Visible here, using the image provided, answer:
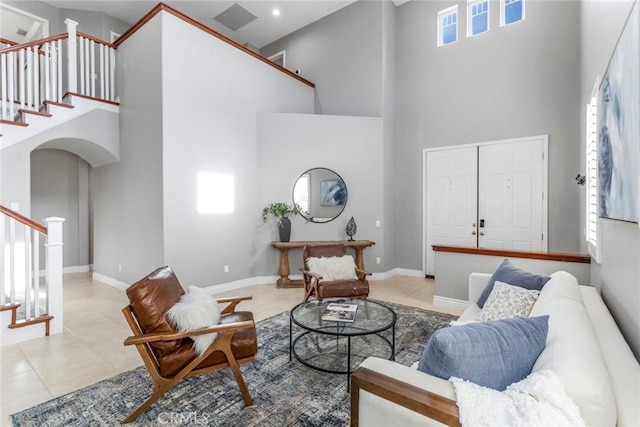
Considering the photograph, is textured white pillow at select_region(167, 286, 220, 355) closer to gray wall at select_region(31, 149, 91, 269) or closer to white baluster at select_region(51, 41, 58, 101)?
white baluster at select_region(51, 41, 58, 101)

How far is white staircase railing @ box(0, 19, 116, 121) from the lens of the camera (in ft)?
13.9

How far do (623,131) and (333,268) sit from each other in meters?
3.03

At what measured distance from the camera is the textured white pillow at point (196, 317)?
202 cm

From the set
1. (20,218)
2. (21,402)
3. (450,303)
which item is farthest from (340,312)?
(20,218)

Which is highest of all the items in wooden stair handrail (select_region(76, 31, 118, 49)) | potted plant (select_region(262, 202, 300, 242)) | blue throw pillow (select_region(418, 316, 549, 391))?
wooden stair handrail (select_region(76, 31, 118, 49))

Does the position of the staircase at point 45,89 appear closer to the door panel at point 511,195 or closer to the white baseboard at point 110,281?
the white baseboard at point 110,281

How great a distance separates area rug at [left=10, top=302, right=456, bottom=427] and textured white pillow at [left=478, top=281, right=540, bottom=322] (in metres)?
0.83

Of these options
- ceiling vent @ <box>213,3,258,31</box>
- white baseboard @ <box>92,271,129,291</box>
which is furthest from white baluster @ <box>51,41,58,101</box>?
ceiling vent @ <box>213,3,258,31</box>

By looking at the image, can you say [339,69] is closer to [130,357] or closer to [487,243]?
[487,243]

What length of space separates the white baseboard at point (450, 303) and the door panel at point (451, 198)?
1678mm

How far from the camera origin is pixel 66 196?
250 inches

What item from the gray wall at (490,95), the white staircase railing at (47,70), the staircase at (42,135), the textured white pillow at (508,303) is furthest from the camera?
the gray wall at (490,95)

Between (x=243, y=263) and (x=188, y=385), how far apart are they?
300 cm
